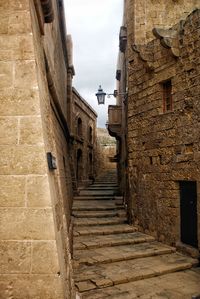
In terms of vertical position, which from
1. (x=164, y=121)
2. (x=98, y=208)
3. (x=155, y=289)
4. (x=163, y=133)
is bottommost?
(x=155, y=289)

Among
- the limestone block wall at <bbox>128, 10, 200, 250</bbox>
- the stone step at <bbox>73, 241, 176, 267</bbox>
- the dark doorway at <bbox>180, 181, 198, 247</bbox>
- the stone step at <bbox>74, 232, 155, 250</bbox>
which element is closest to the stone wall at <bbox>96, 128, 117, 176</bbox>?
the limestone block wall at <bbox>128, 10, 200, 250</bbox>

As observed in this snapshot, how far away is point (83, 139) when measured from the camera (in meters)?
20.1

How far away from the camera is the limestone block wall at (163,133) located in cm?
729

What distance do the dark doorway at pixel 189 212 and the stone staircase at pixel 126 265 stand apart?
19.0 inches

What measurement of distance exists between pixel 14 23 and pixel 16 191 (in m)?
1.82

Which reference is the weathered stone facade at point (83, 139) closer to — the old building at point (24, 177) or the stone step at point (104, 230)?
the stone step at point (104, 230)

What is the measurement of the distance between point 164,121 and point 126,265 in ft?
13.3

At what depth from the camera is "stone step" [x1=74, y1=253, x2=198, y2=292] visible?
17.6 feet

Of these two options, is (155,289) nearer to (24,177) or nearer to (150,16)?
(24,177)

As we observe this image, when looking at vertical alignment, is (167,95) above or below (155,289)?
above

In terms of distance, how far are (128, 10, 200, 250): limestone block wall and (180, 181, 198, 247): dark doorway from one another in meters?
0.15

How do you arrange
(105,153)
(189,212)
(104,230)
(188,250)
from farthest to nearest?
(105,153)
(104,230)
(189,212)
(188,250)

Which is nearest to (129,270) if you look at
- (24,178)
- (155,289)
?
(155,289)

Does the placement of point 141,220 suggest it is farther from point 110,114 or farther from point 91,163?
point 91,163
